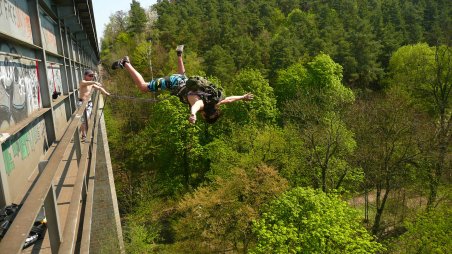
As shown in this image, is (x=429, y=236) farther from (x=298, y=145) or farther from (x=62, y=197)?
(x=62, y=197)

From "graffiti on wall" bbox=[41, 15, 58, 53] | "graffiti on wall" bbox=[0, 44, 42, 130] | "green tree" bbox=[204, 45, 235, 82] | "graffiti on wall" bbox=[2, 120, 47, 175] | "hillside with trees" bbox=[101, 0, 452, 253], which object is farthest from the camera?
"green tree" bbox=[204, 45, 235, 82]

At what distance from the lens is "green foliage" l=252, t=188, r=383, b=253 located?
520 inches

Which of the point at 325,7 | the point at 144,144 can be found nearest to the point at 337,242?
the point at 144,144

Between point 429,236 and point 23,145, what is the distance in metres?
14.8

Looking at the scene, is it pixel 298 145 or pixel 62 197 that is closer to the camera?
pixel 62 197

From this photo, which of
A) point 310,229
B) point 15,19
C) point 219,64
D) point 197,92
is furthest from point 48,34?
point 219,64

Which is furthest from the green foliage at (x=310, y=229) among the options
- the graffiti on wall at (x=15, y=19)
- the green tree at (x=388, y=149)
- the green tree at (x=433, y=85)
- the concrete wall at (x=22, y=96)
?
the graffiti on wall at (x=15, y=19)

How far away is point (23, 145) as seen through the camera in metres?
5.06

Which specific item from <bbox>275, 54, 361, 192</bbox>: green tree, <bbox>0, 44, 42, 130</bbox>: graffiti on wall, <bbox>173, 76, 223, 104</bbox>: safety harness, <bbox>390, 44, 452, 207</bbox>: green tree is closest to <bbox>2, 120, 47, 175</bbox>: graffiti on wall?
<bbox>0, 44, 42, 130</bbox>: graffiti on wall

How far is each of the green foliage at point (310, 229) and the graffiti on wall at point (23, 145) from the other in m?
9.53

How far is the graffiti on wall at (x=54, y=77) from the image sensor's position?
7.35m

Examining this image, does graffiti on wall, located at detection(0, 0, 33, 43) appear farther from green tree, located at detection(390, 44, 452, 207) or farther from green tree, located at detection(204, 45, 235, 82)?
green tree, located at detection(204, 45, 235, 82)

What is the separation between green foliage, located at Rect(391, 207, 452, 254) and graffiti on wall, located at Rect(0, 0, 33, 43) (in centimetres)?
1412

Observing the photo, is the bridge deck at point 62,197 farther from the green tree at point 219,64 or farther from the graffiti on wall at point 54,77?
the green tree at point 219,64
